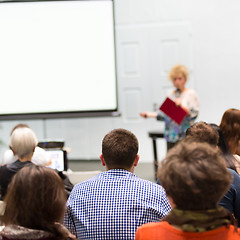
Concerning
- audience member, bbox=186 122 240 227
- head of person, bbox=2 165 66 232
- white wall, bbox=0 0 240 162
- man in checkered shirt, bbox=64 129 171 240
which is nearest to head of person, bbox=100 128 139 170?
man in checkered shirt, bbox=64 129 171 240

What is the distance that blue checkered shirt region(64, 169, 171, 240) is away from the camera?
1.70 metres

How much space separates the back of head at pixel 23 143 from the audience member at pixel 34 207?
1.45 m

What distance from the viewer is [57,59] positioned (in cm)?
567

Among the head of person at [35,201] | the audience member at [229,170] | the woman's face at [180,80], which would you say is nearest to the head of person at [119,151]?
the audience member at [229,170]

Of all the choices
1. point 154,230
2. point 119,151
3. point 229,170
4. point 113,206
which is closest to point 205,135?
point 229,170

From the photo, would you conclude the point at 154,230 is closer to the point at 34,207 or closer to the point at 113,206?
the point at 34,207

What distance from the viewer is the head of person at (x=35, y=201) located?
1311 millimetres

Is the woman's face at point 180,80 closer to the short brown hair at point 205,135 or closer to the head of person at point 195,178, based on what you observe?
the short brown hair at point 205,135

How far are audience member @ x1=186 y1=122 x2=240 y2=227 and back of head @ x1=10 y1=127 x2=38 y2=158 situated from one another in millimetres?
1136

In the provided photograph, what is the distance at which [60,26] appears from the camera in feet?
18.3

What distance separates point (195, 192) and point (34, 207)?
1.70ft

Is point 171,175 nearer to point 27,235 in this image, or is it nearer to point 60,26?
point 27,235

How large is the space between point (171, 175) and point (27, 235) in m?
0.49

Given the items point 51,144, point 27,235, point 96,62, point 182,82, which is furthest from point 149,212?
point 96,62
